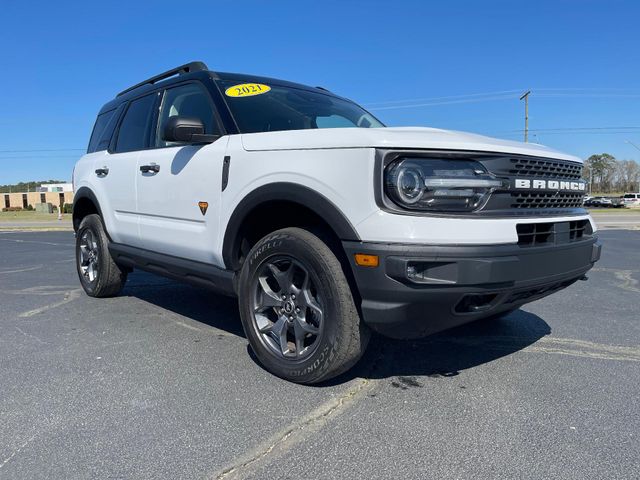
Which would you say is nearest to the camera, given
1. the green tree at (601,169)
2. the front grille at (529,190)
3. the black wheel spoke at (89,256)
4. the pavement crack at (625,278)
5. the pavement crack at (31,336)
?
the front grille at (529,190)

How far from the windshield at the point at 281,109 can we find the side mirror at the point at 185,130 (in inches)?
10.5

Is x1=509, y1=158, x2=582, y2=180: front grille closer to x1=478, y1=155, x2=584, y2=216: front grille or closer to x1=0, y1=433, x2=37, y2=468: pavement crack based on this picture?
x1=478, y1=155, x2=584, y2=216: front grille

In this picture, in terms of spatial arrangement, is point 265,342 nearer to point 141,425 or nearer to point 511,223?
point 141,425

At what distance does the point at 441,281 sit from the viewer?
240 centimetres

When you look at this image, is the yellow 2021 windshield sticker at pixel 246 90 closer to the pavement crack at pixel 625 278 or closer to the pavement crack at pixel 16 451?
the pavement crack at pixel 16 451

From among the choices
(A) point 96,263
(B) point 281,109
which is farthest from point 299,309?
(A) point 96,263

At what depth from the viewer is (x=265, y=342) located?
313 centimetres

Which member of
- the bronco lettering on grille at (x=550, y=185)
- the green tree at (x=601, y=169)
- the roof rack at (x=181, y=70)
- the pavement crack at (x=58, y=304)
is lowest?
the pavement crack at (x=58, y=304)

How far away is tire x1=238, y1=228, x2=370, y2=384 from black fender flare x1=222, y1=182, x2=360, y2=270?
20 centimetres

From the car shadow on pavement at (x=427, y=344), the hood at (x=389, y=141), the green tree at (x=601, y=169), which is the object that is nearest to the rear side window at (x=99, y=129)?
the car shadow on pavement at (x=427, y=344)

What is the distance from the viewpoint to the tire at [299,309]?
8.80 ft

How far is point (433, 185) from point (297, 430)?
137cm

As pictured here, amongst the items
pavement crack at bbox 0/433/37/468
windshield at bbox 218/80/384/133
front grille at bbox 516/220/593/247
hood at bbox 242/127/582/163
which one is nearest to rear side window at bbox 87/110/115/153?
windshield at bbox 218/80/384/133

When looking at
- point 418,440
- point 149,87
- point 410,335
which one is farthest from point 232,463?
point 149,87
